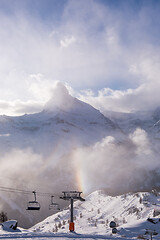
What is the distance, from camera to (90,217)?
57250 mm

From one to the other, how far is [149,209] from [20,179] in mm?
164316

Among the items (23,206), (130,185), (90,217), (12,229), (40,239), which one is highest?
(130,185)

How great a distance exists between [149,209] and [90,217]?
14.5 meters

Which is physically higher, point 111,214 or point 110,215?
point 111,214

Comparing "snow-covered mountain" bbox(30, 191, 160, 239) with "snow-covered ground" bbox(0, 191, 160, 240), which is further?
"snow-covered mountain" bbox(30, 191, 160, 239)

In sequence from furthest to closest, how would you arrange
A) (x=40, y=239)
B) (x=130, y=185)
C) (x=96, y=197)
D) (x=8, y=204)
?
(x=130, y=185)
(x=8, y=204)
(x=96, y=197)
(x=40, y=239)

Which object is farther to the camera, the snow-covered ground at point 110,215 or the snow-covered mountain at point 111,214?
the snow-covered mountain at point 111,214

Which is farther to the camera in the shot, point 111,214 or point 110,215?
Result: point 111,214

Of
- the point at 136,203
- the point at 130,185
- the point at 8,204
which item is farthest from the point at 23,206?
the point at 136,203

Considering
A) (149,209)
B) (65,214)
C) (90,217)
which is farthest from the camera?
(65,214)

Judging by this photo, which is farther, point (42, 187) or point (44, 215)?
point (42, 187)

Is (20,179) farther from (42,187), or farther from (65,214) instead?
(65,214)

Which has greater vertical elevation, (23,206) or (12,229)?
(23,206)

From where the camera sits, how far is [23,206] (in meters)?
162
